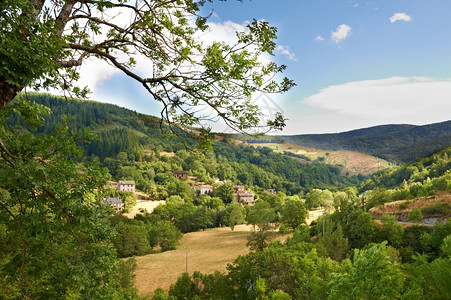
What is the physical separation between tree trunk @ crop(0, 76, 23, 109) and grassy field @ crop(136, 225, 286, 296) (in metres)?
A: 25.6

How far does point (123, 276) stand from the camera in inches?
776

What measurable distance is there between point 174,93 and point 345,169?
189678mm

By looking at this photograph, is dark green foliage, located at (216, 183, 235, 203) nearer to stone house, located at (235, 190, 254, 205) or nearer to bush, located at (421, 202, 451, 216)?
stone house, located at (235, 190, 254, 205)

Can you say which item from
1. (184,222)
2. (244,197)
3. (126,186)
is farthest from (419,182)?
(126,186)

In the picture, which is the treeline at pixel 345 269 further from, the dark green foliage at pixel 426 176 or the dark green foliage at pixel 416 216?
the dark green foliage at pixel 426 176

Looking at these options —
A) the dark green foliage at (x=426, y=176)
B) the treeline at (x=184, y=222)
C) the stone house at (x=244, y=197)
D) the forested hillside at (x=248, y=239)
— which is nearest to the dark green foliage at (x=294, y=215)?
the treeline at (x=184, y=222)

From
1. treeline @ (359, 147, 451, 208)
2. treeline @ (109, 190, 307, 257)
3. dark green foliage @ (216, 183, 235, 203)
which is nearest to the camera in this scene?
treeline @ (109, 190, 307, 257)

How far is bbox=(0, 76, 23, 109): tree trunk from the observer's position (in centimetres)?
332

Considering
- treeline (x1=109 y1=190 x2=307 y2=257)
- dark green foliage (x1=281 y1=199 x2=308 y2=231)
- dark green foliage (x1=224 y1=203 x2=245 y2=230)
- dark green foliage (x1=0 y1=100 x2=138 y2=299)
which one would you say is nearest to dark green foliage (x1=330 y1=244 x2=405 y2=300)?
dark green foliage (x1=0 y1=100 x2=138 y2=299)

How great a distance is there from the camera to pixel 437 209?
30953mm

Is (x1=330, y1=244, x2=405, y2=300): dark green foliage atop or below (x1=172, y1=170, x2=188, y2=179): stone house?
below

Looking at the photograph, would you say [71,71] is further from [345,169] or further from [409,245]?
[345,169]

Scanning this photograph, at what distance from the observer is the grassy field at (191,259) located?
1131 inches

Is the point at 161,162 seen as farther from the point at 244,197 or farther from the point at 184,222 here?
the point at 184,222
